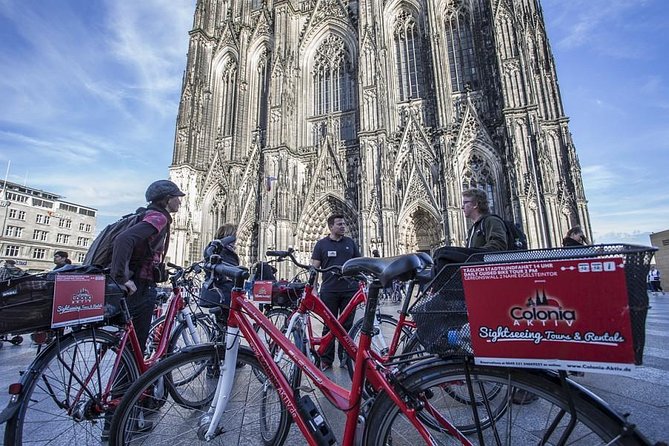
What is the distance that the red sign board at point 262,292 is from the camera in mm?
5609

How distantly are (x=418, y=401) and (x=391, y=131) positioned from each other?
16978 millimetres

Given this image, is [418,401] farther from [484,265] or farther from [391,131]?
[391,131]

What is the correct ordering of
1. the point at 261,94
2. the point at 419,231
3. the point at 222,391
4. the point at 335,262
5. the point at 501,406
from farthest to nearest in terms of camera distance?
the point at 261,94 → the point at 419,231 → the point at 335,262 → the point at 222,391 → the point at 501,406

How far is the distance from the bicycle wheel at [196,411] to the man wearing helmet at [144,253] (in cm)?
105

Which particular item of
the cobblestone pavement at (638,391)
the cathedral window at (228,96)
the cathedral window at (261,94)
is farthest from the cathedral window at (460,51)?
the cobblestone pavement at (638,391)

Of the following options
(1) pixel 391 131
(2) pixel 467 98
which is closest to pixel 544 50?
(2) pixel 467 98

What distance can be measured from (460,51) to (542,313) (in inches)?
773

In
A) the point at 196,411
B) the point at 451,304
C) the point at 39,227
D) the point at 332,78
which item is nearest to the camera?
the point at 451,304

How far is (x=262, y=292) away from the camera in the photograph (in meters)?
5.66

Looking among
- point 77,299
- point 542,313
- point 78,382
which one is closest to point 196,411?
point 78,382

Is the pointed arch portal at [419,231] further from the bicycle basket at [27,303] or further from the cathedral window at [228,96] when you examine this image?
the bicycle basket at [27,303]

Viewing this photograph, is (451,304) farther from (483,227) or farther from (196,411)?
(483,227)

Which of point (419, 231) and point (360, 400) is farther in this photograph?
point (419, 231)

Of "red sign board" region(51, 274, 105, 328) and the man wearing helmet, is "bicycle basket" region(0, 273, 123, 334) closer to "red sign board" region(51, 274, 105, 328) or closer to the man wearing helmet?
"red sign board" region(51, 274, 105, 328)
